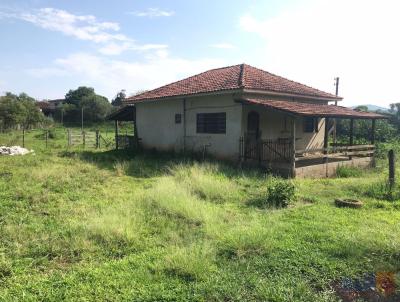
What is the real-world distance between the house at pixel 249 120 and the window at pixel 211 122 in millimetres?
44

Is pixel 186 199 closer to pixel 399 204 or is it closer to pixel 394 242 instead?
pixel 394 242

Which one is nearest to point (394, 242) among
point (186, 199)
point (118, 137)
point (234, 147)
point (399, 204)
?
point (399, 204)

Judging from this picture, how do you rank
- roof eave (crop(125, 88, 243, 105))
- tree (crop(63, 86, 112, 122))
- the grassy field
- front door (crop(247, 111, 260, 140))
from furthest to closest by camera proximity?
1. tree (crop(63, 86, 112, 122))
2. front door (crop(247, 111, 260, 140))
3. roof eave (crop(125, 88, 243, 105))
4. the grassy field

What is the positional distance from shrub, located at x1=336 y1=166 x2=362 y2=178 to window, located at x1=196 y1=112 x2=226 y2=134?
5.06 m

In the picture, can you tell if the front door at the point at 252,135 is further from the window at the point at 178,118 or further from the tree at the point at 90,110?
the tree at the point at 90,110

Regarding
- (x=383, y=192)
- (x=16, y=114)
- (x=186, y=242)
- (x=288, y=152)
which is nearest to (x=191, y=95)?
(x=288, y=152)

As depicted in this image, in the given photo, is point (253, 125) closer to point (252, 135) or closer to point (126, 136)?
point (252, 135)

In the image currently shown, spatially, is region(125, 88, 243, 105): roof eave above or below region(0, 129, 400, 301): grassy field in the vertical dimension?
above

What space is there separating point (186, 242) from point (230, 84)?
398 inches

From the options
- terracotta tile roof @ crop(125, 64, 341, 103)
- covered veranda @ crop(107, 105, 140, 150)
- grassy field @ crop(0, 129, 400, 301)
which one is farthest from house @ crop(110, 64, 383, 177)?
grassy field @ crop(0, 129, 400, 301)

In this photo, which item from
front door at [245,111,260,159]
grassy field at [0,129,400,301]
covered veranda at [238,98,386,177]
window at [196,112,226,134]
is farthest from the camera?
window at [196,112,226,134]

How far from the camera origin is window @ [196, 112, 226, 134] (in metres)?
15.1

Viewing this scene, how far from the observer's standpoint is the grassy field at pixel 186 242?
4.23 m

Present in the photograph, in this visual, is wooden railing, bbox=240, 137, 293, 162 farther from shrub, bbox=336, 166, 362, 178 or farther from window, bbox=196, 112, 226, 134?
shrub, bbox=336, 166, 362, 178
